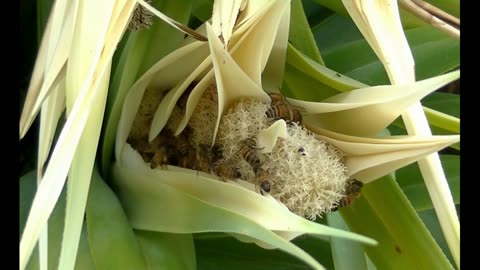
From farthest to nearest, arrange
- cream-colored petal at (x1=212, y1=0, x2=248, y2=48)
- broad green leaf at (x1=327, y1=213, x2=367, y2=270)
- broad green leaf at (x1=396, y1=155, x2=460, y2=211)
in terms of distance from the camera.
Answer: broad green leaf at (x1=396, y1=155, x2=460, y2=211), broad green leaf at (x1=327, y1=213, x2=367, y2=270), cream-colored petal at (x1=212, y1=0, x2=248, y2=48)

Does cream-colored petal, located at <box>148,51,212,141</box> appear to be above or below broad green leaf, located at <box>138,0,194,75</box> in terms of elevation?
below

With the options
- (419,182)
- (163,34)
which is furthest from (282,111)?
(419,182)

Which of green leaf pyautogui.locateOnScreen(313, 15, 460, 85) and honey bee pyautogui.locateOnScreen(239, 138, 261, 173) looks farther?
green leaf pyautogui.locateOnScreen(313, 15, 460, 85)

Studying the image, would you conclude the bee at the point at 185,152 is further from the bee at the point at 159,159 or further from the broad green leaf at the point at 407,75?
the broad green leaf at the point at 407,75

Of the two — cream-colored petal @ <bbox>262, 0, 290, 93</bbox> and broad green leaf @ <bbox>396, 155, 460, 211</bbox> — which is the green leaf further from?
cream-colored petal @ <bbox>262, 0, 290, 93</bbox>

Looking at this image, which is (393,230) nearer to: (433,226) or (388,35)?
(388,35)

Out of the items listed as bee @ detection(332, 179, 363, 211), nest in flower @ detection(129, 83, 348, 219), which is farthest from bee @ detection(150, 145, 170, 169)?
bee @ detection(332, 179, 363, 211)

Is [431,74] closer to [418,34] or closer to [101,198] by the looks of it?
[418,34]
